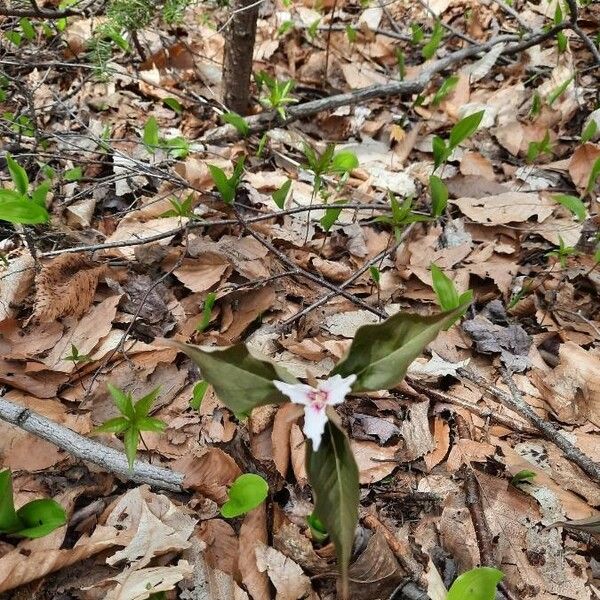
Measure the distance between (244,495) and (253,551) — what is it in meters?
0.16

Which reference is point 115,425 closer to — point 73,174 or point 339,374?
point 339,374

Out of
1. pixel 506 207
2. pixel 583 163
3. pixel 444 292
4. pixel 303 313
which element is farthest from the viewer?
pixel 583 163

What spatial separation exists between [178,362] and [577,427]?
1377 millimetres

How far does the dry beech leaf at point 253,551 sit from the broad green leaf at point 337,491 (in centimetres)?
58

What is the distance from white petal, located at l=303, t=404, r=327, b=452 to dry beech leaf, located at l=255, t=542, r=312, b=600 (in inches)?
24.6

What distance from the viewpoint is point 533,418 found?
5.57 ft

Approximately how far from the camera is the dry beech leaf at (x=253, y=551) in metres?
1.42

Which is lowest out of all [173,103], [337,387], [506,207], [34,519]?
[34,519]

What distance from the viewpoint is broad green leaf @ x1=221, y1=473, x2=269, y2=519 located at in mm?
1438

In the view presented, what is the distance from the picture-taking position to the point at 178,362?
2.00 m

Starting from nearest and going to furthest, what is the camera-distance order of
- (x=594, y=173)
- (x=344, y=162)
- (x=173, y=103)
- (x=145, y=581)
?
1. (x=145, y=581)
2. (x=594, y=173)
3. (x=344, y=162)
4. (x=173, y=103)

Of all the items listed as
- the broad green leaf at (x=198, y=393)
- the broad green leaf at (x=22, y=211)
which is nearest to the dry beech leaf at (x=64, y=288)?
the broad green leaf at (x=22, y=211)

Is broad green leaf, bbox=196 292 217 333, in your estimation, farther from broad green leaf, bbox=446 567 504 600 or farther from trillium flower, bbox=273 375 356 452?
broad green leaf, bbox=446 567 504 600

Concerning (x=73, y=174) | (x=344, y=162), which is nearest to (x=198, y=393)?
(x=344, y=162)
